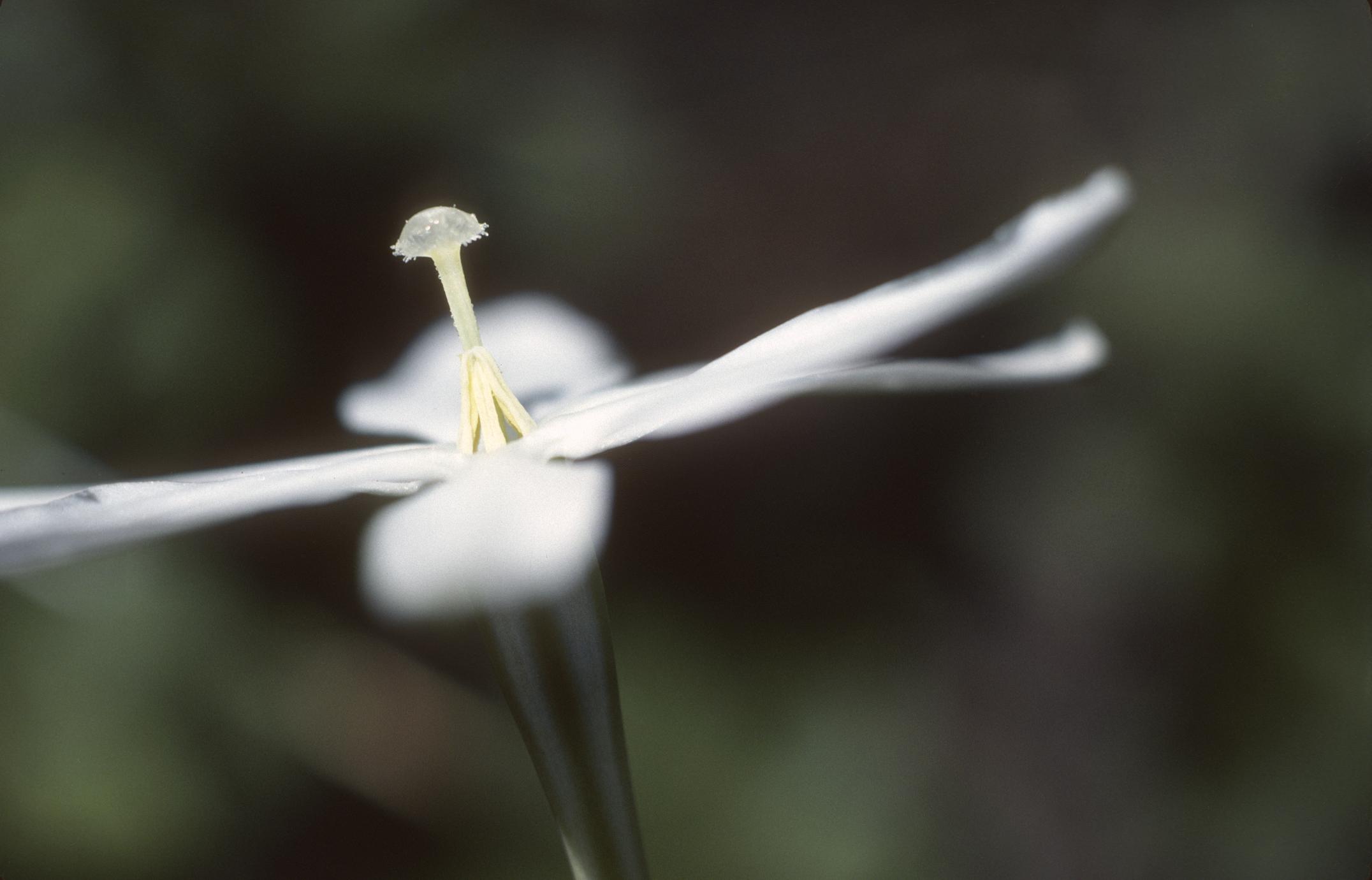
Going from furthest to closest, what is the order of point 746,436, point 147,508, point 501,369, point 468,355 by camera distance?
point 746,436, point 501,369, point 468,355, point 147,508

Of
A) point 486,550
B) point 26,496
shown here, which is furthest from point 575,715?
point 26,496

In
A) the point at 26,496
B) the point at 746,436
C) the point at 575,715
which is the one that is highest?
the point at 746,436

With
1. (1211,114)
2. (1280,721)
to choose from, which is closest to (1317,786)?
(1280,721)

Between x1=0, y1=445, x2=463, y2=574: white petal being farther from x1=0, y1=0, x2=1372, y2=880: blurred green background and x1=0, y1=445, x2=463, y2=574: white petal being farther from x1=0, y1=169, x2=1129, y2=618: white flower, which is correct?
x1=0, y1=0, x2=1372, y2=880: blurred green background

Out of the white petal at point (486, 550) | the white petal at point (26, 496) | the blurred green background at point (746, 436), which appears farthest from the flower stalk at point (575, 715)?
the blurred green background at point (746, 436)

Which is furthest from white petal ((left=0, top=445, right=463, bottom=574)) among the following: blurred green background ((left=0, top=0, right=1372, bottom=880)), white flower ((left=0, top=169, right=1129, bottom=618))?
blurred green background ((left=0, top=0, right=1372, bottom=880))

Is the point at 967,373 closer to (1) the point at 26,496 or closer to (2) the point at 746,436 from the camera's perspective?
(1) the point at 26,496

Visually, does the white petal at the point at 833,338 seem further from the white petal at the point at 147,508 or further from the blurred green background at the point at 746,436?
the blurred green background at the point at 746,436
